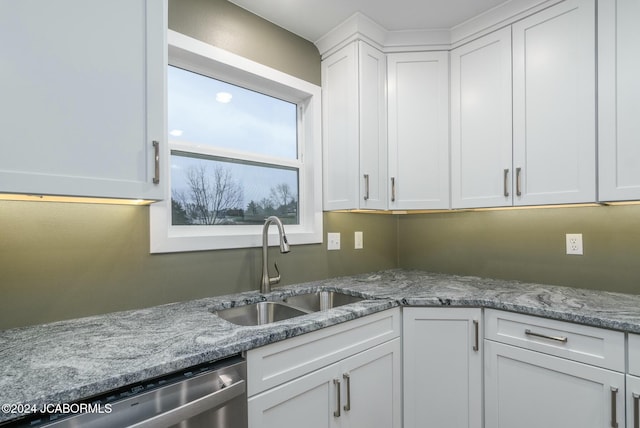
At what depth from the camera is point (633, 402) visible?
1150mm

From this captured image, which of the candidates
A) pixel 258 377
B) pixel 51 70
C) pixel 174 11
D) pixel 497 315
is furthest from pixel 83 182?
pixel 497 315

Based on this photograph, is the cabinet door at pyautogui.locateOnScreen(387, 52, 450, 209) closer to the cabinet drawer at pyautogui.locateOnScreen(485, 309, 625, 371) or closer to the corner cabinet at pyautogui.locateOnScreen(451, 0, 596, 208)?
the corner cabinet at pyautogui.locateOnScreen(451, 0, 596, 208)

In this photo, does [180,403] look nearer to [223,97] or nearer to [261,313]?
[261,313]

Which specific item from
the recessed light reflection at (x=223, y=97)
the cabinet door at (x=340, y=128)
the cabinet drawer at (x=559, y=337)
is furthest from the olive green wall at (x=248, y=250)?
the cabinet drawer at (x=559, y=337)

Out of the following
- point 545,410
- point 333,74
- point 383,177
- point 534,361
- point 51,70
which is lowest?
point 545,410

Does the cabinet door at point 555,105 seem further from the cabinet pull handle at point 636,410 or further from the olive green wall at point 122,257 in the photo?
the olive green wall at point 122,257

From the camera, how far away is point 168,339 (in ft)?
3.33

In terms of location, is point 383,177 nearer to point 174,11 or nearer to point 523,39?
point 523,39

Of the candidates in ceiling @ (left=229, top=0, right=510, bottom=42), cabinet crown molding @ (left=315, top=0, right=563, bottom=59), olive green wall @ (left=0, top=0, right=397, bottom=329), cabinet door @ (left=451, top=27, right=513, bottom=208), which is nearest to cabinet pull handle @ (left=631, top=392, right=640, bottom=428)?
cabinet door @ (left=451, top=27, right=513, bottom=208)

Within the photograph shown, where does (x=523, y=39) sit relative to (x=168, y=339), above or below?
above

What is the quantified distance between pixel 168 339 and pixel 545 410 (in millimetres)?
1525

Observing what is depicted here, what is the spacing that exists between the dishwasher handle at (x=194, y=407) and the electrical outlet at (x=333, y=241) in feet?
3.97

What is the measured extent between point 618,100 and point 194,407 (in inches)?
78.7

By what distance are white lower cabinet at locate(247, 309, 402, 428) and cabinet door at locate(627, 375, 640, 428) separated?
33.2 inches
